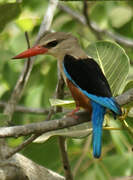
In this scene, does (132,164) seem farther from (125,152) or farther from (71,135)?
(71,135)

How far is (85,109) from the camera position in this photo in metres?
3.18

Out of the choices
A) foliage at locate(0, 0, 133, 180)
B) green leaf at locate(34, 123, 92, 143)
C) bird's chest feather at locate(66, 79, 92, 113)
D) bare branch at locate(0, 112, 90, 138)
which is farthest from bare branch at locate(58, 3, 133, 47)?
bare branch at locate(0, 112, 90, 138)

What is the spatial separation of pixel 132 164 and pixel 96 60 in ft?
4.23

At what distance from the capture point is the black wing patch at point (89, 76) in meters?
3.12

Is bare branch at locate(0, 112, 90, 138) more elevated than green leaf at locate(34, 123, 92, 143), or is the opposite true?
bare branch at locate(0, 112, 90, 138)

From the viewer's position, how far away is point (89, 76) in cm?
324

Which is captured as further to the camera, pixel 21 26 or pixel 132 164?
pixel 21 26

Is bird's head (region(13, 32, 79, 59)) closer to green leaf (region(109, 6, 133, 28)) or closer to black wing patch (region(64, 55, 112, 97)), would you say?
black wing patch (region(64, 55, 112, 97))

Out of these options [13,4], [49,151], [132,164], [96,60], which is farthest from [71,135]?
[132,164]

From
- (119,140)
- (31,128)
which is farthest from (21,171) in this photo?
(119,140)

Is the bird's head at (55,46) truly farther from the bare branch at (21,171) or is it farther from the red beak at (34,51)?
the bare branch at (21,171)

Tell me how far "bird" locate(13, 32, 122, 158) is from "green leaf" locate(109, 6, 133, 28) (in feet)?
5.13

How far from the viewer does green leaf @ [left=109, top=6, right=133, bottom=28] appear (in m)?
5.20

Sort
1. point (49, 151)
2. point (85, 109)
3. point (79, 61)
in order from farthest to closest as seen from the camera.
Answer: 1. point (49, 151)
2. point (79, 61)
3. point (85, 109)
